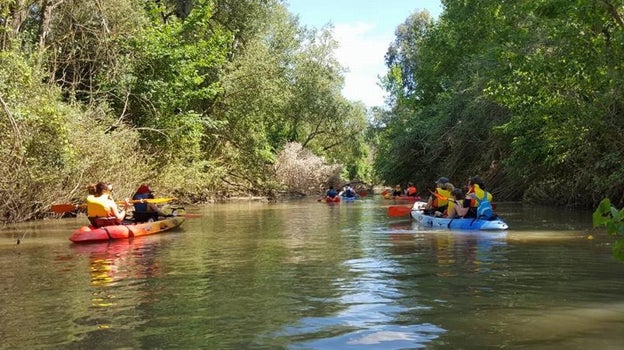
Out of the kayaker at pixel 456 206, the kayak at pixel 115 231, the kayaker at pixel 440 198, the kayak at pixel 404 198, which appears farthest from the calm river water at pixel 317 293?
the kayak at pixel 404 198

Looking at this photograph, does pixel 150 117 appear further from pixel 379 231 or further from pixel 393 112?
pixel 393 112

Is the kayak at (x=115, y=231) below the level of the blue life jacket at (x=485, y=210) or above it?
below

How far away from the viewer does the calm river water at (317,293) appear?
197 inches

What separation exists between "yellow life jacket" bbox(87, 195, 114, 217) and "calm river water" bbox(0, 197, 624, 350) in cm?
87

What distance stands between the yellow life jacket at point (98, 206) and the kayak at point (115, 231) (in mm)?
280

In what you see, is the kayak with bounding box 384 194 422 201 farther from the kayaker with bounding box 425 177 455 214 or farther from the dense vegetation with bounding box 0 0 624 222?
the kayaker with bounding box 425 177 455 214

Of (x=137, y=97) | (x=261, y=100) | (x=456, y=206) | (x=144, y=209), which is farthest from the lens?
(x=261, y=100)

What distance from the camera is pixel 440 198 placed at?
1484 cm

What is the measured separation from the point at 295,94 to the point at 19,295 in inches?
1310

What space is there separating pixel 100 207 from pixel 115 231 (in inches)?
22.6

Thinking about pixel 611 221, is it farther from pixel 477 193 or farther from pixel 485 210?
pixel 477 193

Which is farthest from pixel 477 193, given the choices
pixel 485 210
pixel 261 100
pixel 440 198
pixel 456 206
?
pixel 261 100

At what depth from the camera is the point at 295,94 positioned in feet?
129

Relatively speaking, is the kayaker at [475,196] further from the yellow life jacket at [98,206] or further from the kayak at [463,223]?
the yellow life jacket at [98,206]
